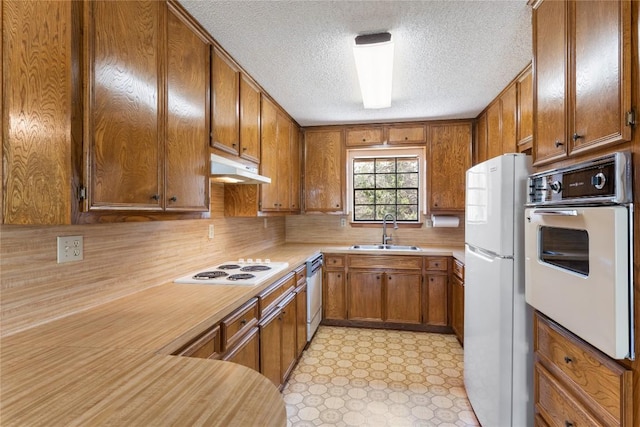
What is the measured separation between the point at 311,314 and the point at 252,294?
1493mm

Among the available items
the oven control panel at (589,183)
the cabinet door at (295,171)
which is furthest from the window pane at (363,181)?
the oven control panel at (589,183)

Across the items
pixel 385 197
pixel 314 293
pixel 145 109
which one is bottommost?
pixel 314 293

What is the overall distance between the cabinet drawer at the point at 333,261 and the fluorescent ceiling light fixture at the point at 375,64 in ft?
5.64

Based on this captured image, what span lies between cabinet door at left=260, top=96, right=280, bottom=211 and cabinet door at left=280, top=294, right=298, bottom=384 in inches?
34.7

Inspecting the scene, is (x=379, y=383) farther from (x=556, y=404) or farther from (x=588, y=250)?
(x=588, y=250)

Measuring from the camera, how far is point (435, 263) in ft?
11.3

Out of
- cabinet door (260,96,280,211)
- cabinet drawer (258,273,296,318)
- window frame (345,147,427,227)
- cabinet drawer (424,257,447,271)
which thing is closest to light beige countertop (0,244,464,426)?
cabinet drawer (258,273,296,318)

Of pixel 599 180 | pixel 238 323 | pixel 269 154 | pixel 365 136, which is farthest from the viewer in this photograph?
pixel 365 136

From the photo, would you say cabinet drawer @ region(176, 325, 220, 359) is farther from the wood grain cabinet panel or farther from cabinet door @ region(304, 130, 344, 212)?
cabinet door @ region(304, 130, 344, 212)

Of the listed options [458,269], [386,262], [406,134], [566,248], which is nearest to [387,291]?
[386,262]

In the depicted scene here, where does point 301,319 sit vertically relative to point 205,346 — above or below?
below

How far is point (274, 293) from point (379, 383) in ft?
3.66

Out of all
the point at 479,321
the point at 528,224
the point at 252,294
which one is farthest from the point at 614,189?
the point at 252,294

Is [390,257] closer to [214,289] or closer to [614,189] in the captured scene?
[214,289]
